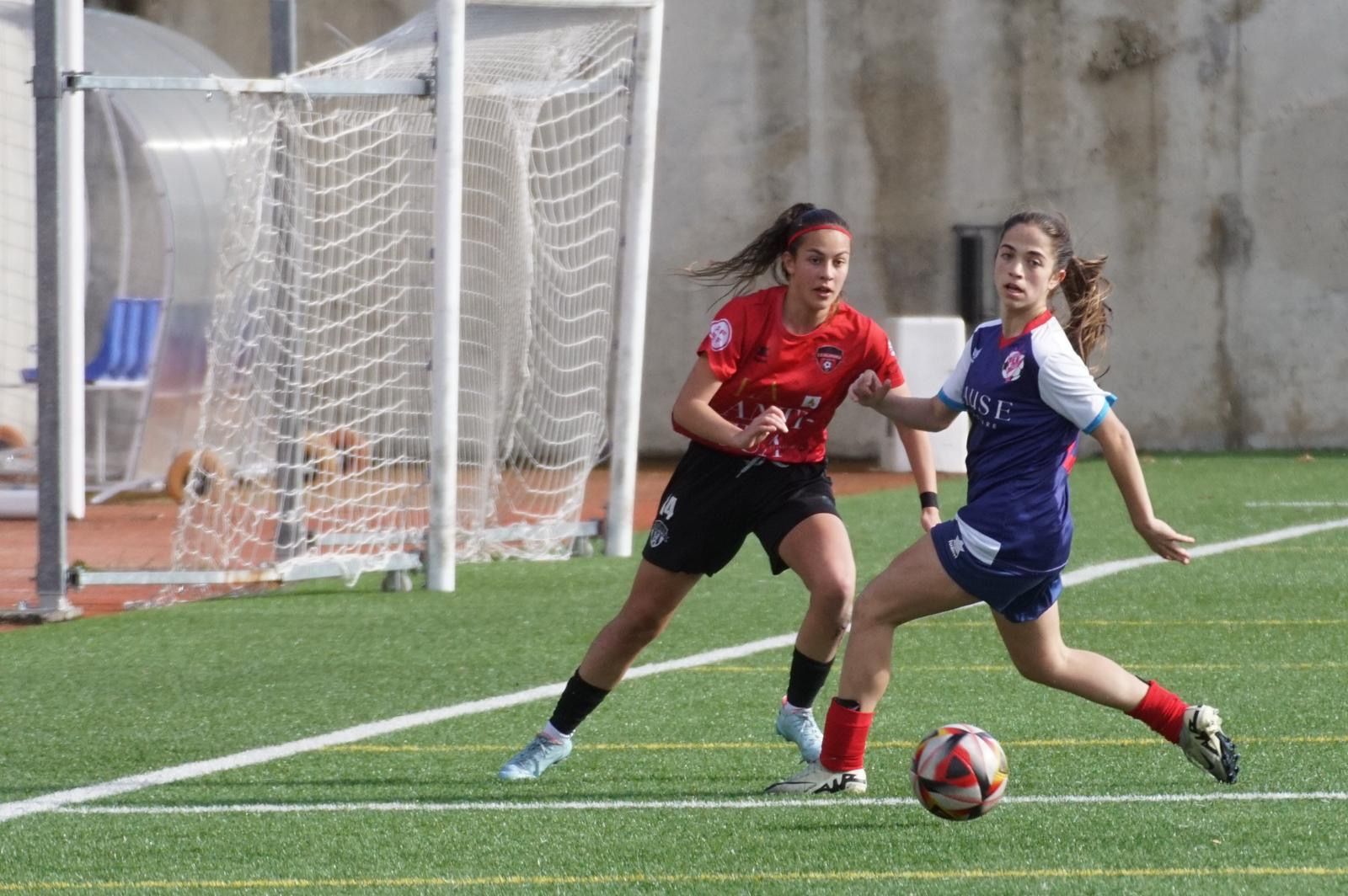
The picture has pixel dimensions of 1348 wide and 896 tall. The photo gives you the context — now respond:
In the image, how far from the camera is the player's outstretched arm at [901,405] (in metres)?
5.57

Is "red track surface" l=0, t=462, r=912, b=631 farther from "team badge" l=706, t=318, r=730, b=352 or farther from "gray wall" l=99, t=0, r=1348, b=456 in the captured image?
"team badge" l=706, t=318, r=730, b=352

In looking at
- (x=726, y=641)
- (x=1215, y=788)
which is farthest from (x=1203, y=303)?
(x=1215, y=788)

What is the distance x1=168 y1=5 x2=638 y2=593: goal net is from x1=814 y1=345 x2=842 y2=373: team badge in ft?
14.2

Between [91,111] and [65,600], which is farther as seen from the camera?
[91,111]

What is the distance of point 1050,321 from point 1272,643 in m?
3.40

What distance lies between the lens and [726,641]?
8.38m

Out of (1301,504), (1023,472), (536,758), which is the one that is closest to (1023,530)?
(1023,472)

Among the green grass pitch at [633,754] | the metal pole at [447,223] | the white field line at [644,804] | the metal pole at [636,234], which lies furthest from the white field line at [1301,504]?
the white field line at [644,804]

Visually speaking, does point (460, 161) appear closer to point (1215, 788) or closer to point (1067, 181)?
point (1215, 788)

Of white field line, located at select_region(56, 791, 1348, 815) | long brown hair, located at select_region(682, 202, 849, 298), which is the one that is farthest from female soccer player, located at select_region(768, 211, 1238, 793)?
long brown hair, located at select_region(682, 202, 849, 298)

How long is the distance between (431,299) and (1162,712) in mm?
5494

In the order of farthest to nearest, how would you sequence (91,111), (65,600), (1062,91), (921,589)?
(1062,91), (91,111), (65,600), (921,589)

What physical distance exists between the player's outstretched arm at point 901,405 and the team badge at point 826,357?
0.09m

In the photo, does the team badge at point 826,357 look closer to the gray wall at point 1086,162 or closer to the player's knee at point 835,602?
the player's knee at point 835,602
